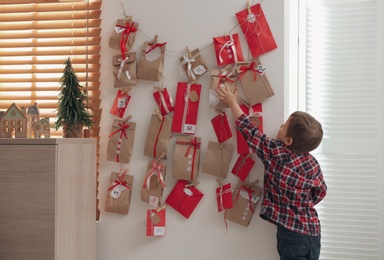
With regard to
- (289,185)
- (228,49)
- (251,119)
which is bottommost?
(289,185)

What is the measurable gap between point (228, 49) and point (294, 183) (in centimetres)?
72

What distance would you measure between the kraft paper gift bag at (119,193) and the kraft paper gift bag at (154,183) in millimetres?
86

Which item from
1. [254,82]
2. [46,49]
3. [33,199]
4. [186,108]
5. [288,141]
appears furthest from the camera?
[46,49]

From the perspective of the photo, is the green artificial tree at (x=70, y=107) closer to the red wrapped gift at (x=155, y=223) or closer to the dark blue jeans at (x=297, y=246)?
the red wrapped gift at (x=155, y=223)

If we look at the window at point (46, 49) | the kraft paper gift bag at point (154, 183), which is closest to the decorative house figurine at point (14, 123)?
the window at point (46, 49)

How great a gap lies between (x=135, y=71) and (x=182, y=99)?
0.94 feet

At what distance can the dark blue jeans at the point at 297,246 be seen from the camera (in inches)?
92.0

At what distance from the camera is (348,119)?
8.73 ft

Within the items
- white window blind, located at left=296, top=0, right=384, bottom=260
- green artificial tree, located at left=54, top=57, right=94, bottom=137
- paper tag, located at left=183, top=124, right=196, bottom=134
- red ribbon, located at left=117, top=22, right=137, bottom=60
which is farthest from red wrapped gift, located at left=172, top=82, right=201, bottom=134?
white window blind, located at left=296, top=0, right=384, bottom=260

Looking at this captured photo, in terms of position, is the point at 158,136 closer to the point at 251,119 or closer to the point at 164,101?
the point at 164,101

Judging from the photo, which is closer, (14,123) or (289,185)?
(289,185)

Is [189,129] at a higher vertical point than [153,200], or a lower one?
higher

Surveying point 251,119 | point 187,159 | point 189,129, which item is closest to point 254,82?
point 251,119

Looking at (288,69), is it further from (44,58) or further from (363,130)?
(44,58)
